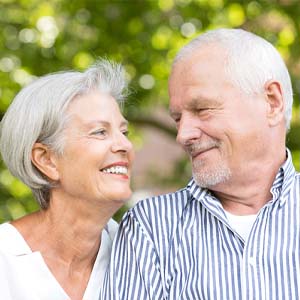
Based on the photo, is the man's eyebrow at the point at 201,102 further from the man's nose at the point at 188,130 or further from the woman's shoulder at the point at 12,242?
the woman's shoulder at the point at 12,242

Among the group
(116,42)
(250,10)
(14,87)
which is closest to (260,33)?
(250,10)

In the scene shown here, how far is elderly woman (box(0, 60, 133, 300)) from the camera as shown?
293 centimetres

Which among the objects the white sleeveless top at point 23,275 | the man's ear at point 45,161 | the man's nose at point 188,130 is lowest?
the white sleeveless top at point 23,275

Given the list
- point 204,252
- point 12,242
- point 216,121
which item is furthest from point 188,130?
point 12,242

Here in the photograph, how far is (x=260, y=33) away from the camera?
517 cm

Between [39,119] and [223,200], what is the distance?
76 cm

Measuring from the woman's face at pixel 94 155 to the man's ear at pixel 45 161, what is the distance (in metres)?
0.02

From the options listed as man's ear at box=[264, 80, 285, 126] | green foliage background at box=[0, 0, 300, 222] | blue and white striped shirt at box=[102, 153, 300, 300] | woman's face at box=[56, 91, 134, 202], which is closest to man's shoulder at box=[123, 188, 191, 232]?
blue and white striped shirt at box=[102, 153, 300, 300]

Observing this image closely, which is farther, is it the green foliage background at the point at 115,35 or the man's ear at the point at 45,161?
the green foliage background at the point at 115,35

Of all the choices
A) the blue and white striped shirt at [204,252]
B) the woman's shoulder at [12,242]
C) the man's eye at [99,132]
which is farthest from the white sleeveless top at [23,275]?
the man's eye at [99,132]

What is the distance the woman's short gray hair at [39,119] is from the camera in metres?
2.95

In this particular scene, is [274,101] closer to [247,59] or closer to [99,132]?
[247,59]

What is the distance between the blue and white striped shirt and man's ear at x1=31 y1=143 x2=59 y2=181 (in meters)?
0.32

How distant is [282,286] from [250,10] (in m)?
2.81
